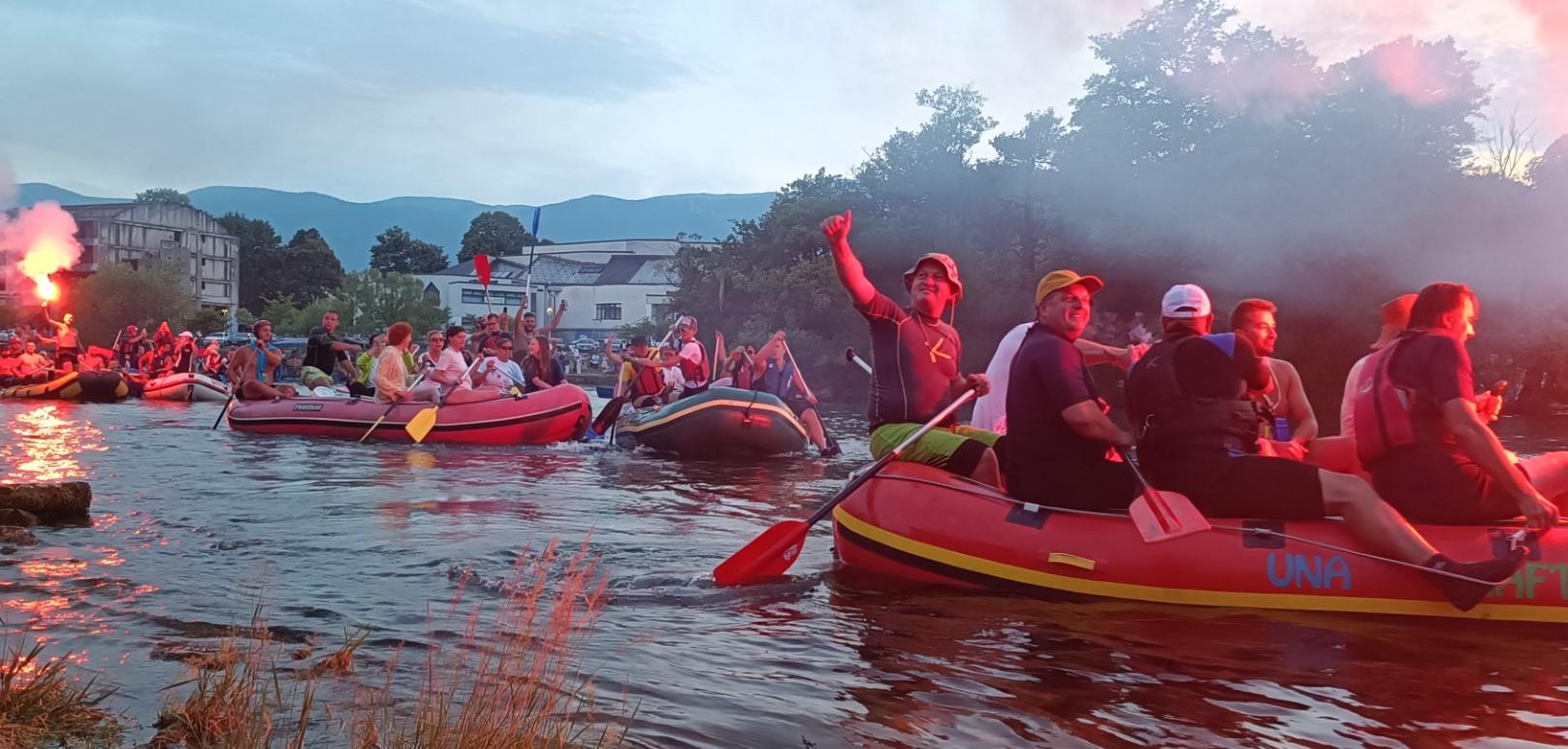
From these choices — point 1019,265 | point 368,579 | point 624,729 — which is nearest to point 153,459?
point 368,579

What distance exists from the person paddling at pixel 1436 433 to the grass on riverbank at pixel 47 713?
5.43m

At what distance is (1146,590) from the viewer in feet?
20.4

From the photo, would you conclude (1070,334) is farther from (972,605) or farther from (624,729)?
(624,729)

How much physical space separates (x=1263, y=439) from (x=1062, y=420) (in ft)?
4.01

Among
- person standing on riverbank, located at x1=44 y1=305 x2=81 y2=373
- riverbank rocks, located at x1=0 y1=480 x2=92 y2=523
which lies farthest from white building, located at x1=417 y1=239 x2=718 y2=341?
riverbank rocks, located at x1=0 y1=480 x2=92 y2=523

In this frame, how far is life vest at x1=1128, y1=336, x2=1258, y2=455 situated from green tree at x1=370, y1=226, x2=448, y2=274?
329 feet

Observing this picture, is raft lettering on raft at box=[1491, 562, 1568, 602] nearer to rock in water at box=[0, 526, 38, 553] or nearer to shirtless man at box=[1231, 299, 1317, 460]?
shirtless man at box=[1231, 299, 1317, 460]

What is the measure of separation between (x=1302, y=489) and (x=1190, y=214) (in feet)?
90.9

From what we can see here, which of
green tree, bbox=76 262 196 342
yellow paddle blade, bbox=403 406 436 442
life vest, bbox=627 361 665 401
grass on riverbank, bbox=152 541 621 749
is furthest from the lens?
green tree, bbox=76 262 196 342

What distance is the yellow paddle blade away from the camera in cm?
1527

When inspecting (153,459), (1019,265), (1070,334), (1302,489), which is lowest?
(153,459)

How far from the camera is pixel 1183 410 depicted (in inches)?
239

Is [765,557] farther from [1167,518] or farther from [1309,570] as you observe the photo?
[1309,570]

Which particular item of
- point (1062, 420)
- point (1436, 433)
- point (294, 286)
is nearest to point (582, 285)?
point (294, 286)
